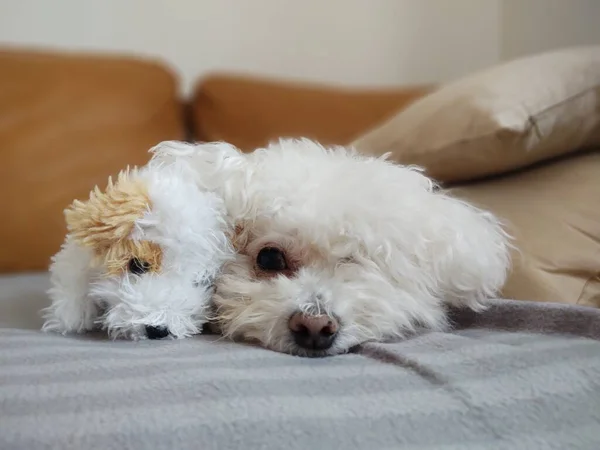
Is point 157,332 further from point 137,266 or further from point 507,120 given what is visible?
A: point 507,120

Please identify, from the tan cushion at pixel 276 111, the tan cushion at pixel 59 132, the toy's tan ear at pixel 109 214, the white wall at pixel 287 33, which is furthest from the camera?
the white wall at pixel 287 33

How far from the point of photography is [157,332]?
0.70 m

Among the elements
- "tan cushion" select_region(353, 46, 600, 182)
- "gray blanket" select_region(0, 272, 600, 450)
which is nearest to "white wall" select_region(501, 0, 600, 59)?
"tan cushion" select_region(353, 46, 600, 182)

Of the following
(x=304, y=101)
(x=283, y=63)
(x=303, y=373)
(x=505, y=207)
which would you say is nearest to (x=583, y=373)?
(x=303, y=373)

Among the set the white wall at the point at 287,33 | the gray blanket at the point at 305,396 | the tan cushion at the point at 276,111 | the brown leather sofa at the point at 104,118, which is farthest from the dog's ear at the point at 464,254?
the white wall at the point at 287,33

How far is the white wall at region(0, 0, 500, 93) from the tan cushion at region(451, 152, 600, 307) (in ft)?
3.46

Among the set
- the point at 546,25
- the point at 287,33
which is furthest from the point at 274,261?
the point at 546,25

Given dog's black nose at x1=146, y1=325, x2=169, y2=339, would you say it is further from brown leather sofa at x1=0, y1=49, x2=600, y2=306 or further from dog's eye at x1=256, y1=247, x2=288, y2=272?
brown leather sofa at x1=0, y1=49, x2=600, y2=306

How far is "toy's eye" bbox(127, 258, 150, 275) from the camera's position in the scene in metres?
0.68

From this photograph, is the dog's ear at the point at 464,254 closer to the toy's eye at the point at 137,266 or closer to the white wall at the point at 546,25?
the toy's eye at the point at 137,266

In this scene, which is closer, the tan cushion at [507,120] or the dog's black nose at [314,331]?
the dog's black nose at [314,331]

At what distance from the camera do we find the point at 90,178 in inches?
56.5

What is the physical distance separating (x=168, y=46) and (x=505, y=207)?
1202mm

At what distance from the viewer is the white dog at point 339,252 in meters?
0.71
